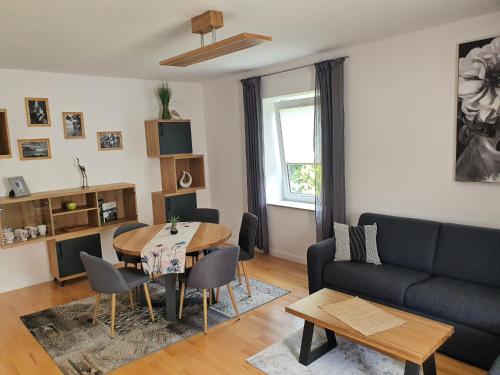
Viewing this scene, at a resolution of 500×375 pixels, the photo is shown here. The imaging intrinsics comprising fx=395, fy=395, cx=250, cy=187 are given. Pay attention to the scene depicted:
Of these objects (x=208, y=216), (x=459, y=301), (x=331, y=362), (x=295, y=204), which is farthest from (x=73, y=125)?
(x=459, y=301)

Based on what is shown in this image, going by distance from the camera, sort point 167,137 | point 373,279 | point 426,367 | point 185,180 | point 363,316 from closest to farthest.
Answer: point 426,367
point 363,316
point 373,279
point 167,137
point 185,180

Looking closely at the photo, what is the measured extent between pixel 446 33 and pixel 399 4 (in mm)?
884

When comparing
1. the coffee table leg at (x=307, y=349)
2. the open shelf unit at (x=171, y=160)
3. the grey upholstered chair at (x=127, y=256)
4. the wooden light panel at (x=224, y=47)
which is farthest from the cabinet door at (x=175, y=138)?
the coffee table leg at (x=307, y=349)

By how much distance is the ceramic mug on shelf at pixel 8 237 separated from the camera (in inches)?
165

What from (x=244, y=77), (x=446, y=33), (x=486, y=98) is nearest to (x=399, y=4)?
(x=446, y=33)

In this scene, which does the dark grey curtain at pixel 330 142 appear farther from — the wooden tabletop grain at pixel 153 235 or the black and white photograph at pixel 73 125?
the black and white photograph at pixel 73 125

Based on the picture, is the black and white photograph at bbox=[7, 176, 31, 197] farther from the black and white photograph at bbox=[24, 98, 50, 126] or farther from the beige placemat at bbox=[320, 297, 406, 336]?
the beige placemat at bbox=[320, 297, 406, 336]

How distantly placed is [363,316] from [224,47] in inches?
81.7

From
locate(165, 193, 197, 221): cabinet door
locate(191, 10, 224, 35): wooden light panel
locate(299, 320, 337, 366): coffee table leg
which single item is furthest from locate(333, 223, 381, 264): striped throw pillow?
locate(165, 193, 197, 221): cabinet door

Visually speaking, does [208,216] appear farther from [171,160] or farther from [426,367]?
[426,367]

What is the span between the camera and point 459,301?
108 inches

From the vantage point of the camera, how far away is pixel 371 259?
11.8 ft

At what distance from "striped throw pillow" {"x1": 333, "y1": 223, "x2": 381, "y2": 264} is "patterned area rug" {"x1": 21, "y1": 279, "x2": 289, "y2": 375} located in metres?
0.83

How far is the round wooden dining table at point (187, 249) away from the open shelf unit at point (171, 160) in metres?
1.45
